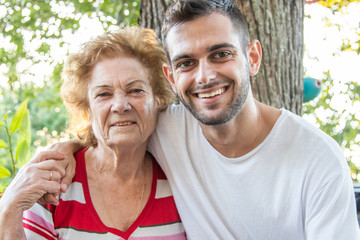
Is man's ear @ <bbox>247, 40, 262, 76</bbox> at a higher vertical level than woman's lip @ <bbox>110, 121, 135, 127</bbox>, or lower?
higher

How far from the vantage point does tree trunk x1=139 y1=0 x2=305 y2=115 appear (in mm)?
2523

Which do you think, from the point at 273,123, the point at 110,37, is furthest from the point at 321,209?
the point at 110,37

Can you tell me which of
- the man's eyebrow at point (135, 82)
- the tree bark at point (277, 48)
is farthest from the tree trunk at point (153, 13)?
the man's eyebrow at point (135, 82)

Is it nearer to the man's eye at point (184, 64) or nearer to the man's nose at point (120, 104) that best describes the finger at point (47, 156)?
the man's nose at point (120, 104)

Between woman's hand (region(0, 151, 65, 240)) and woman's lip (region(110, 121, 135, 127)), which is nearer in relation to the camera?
woman's hand (region(0, 151, 65, 240))

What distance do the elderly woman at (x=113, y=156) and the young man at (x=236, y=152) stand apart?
0.53 ft

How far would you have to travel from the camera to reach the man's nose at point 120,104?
6.54 ft

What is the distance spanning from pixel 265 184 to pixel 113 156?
834 mm

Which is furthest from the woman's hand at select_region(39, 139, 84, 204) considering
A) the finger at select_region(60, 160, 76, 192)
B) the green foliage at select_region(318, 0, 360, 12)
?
the green foliage at select_region(318, 0, 360, 12)

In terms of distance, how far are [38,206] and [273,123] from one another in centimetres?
124

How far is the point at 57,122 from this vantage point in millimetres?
10508

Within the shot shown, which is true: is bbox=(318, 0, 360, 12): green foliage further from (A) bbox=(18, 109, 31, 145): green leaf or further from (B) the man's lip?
(A) bbox=(18, 109, 31, 145): green leaf

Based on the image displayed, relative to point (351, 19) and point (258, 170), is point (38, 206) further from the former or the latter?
point (351, 19)

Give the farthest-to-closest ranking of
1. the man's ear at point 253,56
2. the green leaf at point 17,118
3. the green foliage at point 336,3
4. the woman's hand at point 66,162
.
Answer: the green foliage at point 336,3 < the green leaf at point 17,118 < the man's ear at point 253,56 < the woman's hand at point 66,162
